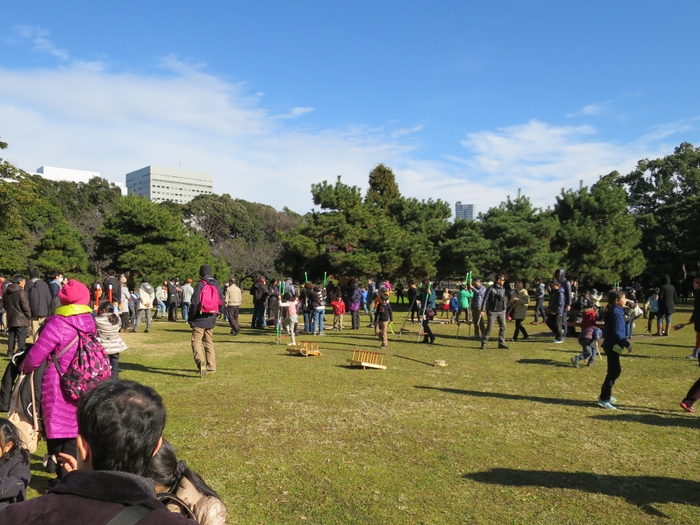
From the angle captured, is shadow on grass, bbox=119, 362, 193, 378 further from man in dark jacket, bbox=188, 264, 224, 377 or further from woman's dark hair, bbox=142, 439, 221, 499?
woman's dark hair, bbox=142, 439, 221, 499

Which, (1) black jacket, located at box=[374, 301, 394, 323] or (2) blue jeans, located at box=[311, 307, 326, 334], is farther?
(2) blue jeans, located at box=[311, 307, 326, 334]

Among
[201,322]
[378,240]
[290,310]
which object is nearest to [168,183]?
[378,240]

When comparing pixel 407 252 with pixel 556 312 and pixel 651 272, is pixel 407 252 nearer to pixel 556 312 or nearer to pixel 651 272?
pixel 556 312

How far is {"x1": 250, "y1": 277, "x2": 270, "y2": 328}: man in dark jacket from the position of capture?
1858 cm

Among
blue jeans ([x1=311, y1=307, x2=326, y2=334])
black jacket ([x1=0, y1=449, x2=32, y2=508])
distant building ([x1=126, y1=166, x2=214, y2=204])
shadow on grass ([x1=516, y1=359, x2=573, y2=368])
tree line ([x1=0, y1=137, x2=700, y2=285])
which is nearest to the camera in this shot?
black jacket ([x1=0, y1=449, x2=32, y2=508])

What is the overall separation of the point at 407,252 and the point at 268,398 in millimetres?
20128

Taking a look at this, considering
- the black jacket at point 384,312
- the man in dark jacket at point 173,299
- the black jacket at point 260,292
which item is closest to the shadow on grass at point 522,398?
the black jacket at point 384,312

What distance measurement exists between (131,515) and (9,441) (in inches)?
102

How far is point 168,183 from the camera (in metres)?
129

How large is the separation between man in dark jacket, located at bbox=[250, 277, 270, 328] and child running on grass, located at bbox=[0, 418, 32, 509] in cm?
1495

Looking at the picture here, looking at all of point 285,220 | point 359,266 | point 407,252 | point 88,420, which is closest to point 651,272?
point 407,252

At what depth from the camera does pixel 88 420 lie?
1.86 meters

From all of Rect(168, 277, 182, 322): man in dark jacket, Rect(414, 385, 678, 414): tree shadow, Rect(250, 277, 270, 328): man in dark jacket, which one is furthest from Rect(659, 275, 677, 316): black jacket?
Rect(168, 277, 182, 322): man in dark jacket

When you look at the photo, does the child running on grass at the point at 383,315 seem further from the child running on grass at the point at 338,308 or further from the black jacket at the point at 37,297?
the black jacket at the point at 37,297
